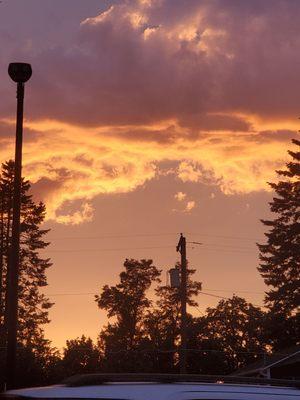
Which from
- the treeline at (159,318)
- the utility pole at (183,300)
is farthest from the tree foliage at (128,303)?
the utility pole at (183,300)

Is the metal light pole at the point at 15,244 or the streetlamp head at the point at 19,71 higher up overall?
the streetlamp head at the point at 19,71

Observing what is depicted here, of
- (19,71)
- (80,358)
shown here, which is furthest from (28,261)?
(19,71)

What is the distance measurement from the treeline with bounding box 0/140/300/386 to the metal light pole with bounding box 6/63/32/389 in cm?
4223

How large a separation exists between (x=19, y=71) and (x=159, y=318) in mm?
71519

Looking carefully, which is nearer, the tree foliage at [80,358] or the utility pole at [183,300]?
the utility pole at [183,300]

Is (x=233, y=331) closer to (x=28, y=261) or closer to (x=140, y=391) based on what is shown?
(x=28, y=261)

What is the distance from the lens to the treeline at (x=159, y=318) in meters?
66.3

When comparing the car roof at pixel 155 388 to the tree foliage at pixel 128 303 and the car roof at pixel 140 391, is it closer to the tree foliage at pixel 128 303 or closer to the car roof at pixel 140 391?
the car roof at pixel 140 391

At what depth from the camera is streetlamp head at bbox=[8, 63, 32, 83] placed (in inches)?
592

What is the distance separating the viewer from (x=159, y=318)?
85.2 metres

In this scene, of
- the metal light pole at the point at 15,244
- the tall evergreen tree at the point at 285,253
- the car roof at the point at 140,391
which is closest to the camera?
the car roof at the point at 140,391

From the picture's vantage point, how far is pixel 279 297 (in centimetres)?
6619

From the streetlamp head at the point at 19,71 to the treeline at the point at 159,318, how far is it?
42685 mm

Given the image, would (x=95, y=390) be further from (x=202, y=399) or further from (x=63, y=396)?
(x=202, y=399)
